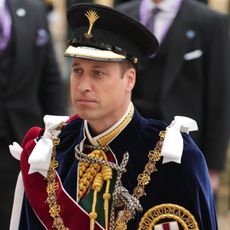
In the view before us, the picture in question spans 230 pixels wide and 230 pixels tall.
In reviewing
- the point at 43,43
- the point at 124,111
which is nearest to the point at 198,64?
the point at 43,43

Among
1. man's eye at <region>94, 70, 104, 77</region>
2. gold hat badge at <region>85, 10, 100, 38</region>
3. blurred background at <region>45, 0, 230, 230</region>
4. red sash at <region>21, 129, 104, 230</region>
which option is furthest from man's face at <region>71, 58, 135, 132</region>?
blurred background at <region>45, 0, 230, 230</region>

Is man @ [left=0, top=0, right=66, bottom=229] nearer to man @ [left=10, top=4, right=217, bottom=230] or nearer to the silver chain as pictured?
man @ [left=10, top=4, right=217, bottom=230]

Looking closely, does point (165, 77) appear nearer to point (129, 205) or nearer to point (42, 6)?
point (42, 6)

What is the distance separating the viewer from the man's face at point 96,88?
143 inches

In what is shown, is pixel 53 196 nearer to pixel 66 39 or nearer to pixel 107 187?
pixel 107 187

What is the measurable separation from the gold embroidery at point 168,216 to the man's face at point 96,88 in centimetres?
44

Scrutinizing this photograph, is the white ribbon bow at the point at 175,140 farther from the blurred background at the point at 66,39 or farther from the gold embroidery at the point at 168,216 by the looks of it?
the blurred background at the point at 66,39

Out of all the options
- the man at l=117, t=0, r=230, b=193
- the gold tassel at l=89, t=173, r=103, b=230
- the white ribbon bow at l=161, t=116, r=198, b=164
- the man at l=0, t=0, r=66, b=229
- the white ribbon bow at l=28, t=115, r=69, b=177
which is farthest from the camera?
the man at l=0, t=0, r=66, b=229

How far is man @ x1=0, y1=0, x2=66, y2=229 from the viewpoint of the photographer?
5.78 metres

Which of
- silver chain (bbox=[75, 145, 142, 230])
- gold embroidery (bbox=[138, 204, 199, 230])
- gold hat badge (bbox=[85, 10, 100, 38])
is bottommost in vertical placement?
gold embroidery (bbox=[138, 204, 199, 230])

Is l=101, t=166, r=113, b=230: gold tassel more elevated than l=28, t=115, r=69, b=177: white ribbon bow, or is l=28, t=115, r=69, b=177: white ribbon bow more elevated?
l=28, t=115, r=69, b=177: white ribbon bow

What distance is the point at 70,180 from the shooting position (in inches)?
152

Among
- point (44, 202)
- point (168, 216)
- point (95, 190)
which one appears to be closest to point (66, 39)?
point (44, 202)

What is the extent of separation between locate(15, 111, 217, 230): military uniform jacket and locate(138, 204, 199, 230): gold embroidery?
2 cm
